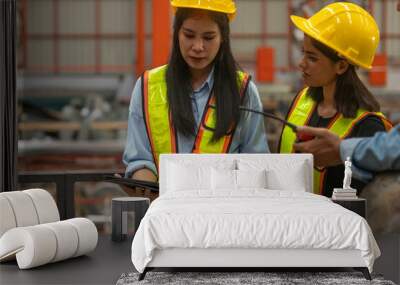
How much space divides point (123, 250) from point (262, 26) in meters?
2.02

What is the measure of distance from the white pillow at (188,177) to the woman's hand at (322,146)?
68 centimetres

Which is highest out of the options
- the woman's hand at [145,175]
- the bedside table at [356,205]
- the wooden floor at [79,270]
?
the woman's hand at [145,175]

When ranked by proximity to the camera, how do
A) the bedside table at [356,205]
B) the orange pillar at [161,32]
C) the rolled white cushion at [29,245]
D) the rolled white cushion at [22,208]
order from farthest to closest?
the orange pillar at [161,32]
the bedside table at [356,205]
the rolled white cushion at [22,208]
the rolled white cushion at [29,245]

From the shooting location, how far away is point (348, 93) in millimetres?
4426

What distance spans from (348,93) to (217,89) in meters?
0.86

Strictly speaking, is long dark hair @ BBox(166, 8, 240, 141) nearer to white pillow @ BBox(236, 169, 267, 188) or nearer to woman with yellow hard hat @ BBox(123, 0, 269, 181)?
woman with yellow hard hat @ BBox(123, 0, 269, 181)

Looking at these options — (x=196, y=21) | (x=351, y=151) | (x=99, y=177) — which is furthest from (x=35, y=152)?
(x=351, y=151)

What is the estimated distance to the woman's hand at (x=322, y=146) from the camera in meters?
4.53

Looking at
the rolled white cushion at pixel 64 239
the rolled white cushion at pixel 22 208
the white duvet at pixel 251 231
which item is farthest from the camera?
the rolled white cushion at pixel 22 208

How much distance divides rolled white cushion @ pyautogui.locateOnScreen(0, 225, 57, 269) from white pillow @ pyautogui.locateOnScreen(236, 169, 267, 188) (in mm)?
1268

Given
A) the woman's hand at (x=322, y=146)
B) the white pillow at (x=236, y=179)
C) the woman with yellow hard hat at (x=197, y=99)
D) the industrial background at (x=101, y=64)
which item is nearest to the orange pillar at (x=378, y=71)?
the industrial background at (x=101, y=64)

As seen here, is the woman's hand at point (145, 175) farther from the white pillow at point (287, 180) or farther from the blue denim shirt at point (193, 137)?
the white pillow at point (287, 180)

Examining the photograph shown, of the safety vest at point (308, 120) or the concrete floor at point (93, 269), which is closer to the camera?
the concrete floor at point (93, 269)

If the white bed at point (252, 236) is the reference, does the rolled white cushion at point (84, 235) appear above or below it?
below
